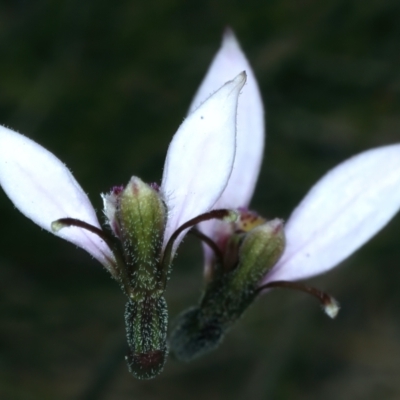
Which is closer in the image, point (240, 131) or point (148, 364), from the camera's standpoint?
point (148, 364)

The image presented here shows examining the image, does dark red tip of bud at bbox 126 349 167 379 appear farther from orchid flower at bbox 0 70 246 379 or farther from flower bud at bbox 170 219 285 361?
flower bud at bbox 170 219 285 361

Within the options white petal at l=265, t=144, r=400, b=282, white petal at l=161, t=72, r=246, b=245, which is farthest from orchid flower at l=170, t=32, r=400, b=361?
white petal at l=161, t=72, r=246, b=245

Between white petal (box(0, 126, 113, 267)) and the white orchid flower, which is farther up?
white petal (box(0, 126, 113, 267))

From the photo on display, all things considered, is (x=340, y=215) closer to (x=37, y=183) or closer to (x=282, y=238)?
(x=282, y=238)

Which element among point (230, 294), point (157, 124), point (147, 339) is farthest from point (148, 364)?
point (157, 124)

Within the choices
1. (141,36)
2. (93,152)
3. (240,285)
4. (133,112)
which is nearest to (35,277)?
(93,152)

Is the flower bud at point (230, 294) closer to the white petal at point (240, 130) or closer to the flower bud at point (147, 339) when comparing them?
the white petal at point (240, 130)
